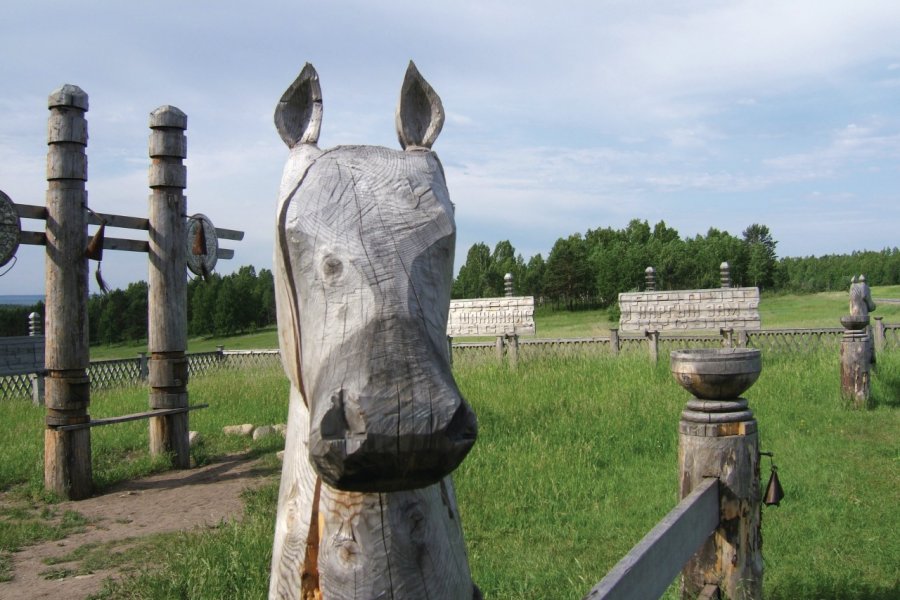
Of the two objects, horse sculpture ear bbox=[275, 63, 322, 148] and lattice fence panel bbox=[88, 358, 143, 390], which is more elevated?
horse sculpture ear bbox=[275, 63, 322, 148]

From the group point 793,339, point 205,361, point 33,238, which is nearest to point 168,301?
point 33,238

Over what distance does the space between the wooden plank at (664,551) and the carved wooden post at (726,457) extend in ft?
0.27

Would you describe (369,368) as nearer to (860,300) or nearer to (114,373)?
(860,300)

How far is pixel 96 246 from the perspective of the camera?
6781mm

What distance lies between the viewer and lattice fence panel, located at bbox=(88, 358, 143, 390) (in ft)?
51.5

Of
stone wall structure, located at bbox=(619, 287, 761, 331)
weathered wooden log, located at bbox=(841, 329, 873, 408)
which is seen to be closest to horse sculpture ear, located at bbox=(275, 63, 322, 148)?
weathered wooden log, located at bbox=(841, 329, 873, 408)

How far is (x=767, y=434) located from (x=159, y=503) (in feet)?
18.7

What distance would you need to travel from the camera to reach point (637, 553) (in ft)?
6.55

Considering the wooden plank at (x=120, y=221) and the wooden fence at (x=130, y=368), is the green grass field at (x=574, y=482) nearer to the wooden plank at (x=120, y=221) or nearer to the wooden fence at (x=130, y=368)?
the wooden plank at (x=120, y=221)

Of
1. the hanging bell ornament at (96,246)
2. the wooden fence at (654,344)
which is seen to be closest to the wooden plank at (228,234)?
the hanging bell ornament at (96,246)

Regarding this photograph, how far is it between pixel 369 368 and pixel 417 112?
23.7 inches

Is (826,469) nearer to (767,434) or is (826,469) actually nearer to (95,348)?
(767,434)

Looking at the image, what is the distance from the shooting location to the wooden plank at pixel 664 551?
183cm

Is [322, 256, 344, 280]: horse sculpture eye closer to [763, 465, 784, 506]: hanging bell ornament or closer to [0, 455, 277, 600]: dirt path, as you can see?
[763, 465, 784, 506]: hanging bell ornament
